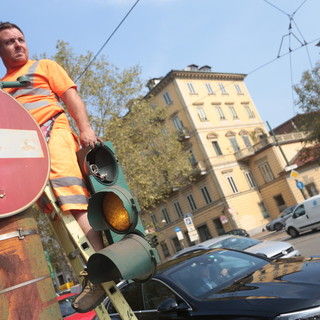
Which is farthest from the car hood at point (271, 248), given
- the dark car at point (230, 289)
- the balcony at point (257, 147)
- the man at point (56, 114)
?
the balcony at point (257, 147)

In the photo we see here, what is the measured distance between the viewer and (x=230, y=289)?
4.02m

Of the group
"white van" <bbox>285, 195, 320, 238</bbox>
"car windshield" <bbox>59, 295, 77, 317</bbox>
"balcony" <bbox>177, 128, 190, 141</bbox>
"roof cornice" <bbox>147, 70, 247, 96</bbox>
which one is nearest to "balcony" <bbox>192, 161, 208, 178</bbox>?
"balcony" <bbox>177, 128, 190, 141</bbox>

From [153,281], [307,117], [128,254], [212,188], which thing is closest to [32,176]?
[128,254]

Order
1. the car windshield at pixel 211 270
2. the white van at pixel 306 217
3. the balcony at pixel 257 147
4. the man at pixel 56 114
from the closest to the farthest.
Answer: the man at pixel 56 114 → the car windshield at pixel 211 270 → the white van at pixel 306 217 → the balcony at pixel 257 147

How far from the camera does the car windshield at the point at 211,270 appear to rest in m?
4.34

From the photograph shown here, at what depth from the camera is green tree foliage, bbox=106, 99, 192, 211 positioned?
20219mm

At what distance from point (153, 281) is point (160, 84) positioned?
3697 centimetres

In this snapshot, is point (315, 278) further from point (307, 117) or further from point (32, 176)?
point (307, 117)

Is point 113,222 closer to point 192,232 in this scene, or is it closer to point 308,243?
point 308,243

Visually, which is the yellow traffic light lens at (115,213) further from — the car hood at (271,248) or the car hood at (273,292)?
the car hood at (271,248)

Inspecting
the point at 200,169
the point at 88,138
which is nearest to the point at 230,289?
the point at 88,138

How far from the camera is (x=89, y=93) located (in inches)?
802

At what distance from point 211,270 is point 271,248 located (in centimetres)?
493

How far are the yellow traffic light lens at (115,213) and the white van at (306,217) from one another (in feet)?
54.4
